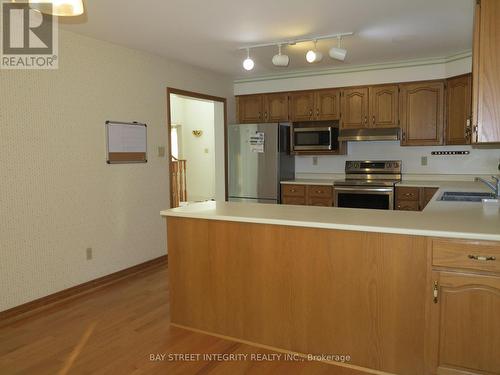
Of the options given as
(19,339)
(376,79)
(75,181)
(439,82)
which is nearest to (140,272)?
(75,181)

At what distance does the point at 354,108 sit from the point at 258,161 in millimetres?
1434

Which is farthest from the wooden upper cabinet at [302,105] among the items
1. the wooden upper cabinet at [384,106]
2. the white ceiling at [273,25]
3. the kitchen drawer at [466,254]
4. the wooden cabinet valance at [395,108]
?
the kitchen drawer at [466,254]

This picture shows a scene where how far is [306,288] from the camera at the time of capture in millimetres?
2488

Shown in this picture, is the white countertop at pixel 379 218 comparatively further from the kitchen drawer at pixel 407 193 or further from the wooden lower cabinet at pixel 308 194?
the wooden lower cabinet at pixel 308 194

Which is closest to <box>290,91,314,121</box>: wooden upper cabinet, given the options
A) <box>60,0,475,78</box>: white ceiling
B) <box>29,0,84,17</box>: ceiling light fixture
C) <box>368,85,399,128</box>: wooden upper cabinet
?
<box>368,85,399,128</box>: wooden upper cabinet

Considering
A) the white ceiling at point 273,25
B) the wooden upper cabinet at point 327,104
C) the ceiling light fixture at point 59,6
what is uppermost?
the white ceiling at point 273,25

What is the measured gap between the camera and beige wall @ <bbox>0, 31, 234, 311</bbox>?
125 inches

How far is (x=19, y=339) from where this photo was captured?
9.24ft

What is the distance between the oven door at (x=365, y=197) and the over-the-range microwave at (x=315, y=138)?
2.14 ft

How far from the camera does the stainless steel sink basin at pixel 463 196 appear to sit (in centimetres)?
348

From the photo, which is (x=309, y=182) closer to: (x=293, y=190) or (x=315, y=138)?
(x=293, y=190)

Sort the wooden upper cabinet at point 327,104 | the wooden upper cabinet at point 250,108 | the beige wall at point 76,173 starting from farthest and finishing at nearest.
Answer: the wooden upper cabinet at point 250,108 → the wooden upper cabinet at point 327,104 → the beige wall at point 76,173

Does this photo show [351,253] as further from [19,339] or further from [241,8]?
[19,339]

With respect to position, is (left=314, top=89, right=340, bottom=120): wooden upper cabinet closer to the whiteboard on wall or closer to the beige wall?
the beige wall
